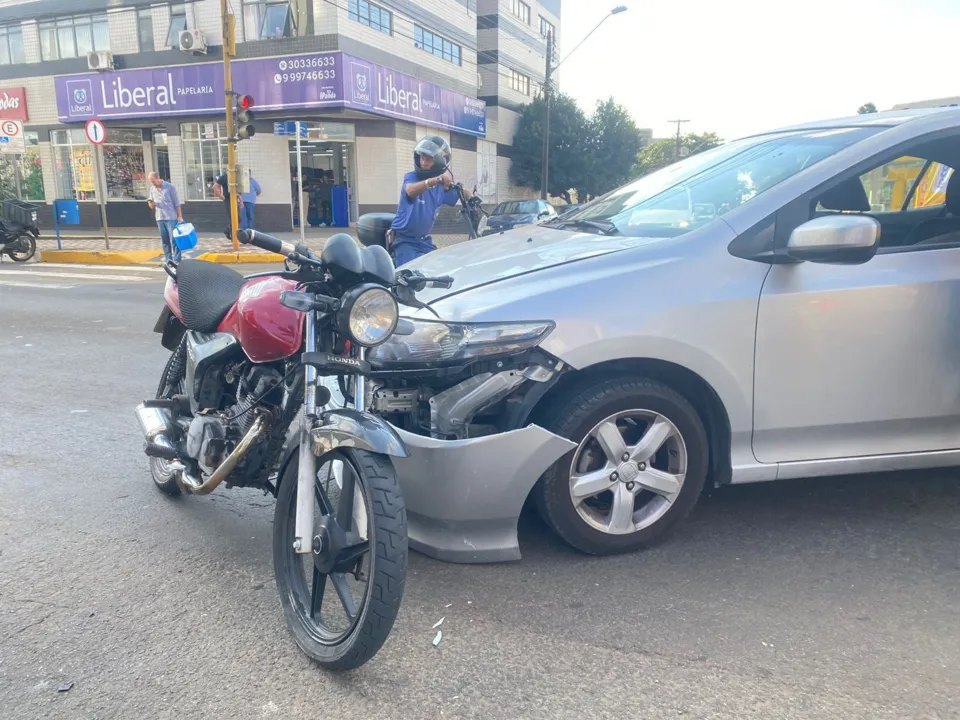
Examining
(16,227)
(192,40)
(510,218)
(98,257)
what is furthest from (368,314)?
(192,40)

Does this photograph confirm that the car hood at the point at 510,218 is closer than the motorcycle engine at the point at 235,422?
No

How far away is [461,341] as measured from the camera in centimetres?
285

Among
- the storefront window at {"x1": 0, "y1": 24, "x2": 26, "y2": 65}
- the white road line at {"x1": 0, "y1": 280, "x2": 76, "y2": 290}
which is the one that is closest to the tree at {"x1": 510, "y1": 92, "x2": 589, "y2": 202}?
the storefront window at {"x1": 0, "y1": 24, "x2": 26, "y2": 65}

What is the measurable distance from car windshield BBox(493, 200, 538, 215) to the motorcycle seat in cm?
1900

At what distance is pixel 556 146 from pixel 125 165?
20657 mm

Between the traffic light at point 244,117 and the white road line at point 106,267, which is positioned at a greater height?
the traffic light at point 244,117

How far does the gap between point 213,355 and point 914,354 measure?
286cm

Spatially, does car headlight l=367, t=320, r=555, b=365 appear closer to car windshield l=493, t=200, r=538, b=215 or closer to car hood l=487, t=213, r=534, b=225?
car hood l=487, t=213, r=534, b=225

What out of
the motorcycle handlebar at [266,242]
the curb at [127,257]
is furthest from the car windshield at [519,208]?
the motorcycle handlebar at [266,242]

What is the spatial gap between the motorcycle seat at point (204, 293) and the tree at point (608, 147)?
37.3m

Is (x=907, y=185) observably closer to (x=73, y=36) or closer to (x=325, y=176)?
(x=325, y=176)

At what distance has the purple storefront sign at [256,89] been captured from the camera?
22.3 meters

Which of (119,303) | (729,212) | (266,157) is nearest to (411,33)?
(266,157)

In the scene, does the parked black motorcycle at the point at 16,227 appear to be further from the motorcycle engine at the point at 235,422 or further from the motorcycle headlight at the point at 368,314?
the motorcycle headlight at the point at 368,314
